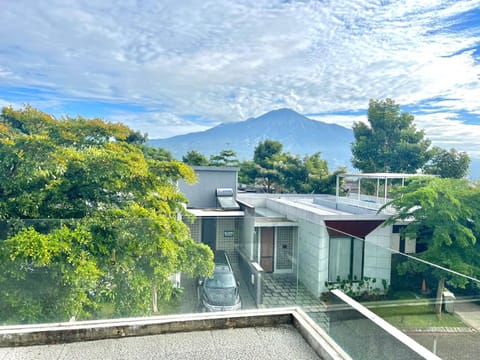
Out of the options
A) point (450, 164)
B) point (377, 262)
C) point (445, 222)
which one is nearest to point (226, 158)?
point (450, 164)

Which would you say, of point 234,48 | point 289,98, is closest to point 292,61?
point 234,48

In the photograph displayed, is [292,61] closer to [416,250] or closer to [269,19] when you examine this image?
[269,19]

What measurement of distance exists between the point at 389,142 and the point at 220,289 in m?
21.6

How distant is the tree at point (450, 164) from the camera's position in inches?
706

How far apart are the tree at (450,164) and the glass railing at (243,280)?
61.1 ft

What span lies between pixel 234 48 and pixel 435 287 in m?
16.4

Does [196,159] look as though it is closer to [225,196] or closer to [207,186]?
[207,186]

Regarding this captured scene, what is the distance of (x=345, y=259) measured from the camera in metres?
2.66

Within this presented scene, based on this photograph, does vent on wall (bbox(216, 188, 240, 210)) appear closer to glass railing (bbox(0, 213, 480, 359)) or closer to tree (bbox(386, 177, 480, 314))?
tree (bbox(386, 177, 480, 314))

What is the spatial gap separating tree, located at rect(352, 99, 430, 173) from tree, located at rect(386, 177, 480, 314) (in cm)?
1268

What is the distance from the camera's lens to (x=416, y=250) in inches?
352

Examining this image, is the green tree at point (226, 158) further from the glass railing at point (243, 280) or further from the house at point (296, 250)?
the glass railing at point (243, 280)

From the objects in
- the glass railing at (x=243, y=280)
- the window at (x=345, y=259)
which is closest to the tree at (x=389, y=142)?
the glass railing at (x=243, y=280)

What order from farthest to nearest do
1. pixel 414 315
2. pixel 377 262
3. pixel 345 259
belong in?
pixel 345 259 < pixel 377 262 < pixel 414 315
